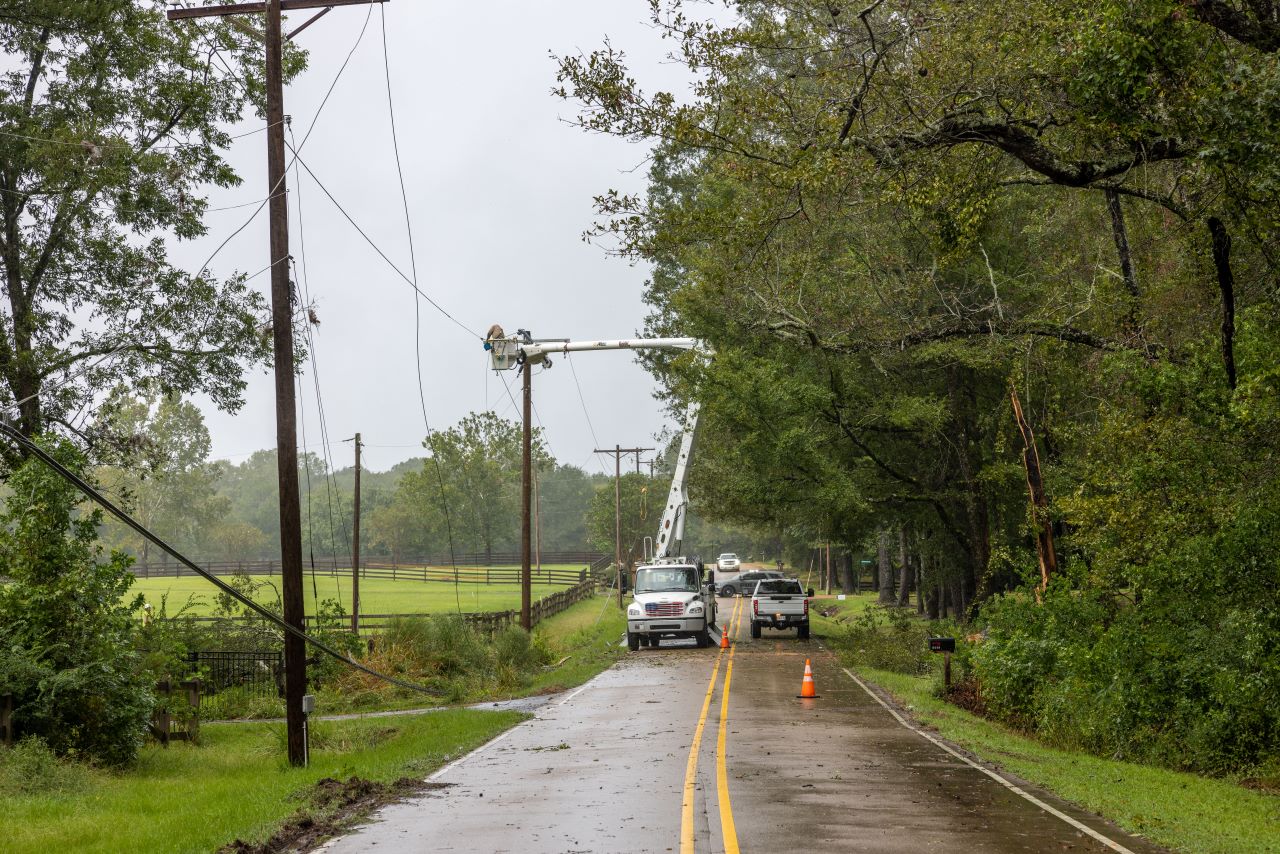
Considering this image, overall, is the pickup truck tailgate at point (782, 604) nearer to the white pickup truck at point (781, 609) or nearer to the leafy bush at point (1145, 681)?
the white pickup truck at point (781, 609)

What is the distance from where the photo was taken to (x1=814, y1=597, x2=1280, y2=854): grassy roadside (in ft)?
37.2

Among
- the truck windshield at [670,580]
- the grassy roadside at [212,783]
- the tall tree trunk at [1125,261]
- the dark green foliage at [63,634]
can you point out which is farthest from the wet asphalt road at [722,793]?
the truck windshield at [670,580]

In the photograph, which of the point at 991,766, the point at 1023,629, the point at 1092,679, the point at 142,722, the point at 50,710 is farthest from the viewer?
the point at 1023,629

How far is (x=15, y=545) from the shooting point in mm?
17609

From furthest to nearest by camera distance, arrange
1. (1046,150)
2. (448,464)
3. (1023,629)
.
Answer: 1. (448,464)
2. (1023,629)
3. (1046,150)

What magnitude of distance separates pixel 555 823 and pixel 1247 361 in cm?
1050

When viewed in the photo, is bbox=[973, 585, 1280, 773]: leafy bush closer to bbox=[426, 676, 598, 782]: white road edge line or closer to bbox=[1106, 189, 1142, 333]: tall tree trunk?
bbox=[1106, 189, 1142, 333]: tall tree trunk

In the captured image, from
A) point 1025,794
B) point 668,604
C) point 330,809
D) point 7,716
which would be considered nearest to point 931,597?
point 668,604

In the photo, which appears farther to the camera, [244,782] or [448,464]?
[448,464]

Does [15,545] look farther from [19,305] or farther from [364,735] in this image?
[19,305]

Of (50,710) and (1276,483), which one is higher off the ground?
(1276,483)

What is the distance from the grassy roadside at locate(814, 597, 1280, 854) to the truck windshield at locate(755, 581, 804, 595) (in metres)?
21.3

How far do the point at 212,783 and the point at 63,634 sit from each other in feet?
12.1

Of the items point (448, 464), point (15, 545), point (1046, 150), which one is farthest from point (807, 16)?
point (448, 464)
